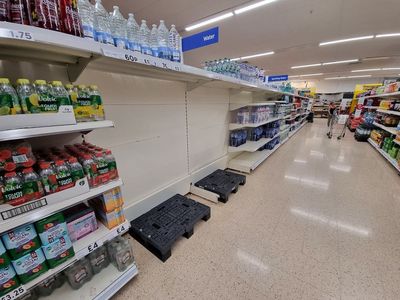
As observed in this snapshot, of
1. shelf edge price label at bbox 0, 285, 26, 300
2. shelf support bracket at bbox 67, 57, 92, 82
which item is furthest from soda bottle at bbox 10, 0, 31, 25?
shelf edge price label at bbox 0, 285, 26, 300

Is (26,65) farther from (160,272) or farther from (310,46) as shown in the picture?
(310,46)

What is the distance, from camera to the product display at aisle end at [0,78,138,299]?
72 centimetres

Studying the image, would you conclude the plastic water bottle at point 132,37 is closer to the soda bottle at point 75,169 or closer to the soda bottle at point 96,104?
the soda bottle at point 96,104

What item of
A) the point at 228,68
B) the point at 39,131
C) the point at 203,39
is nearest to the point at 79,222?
the point at 39,131

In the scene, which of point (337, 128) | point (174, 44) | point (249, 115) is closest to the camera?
point (174, 44)

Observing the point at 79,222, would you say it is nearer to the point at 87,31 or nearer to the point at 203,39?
the point at 87,31

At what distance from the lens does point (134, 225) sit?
1689 mm

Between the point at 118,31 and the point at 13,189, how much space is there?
1.02m

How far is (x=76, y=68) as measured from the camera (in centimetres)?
113

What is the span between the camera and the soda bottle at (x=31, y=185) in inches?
29.5

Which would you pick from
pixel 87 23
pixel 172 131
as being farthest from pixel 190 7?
pixel 87 23

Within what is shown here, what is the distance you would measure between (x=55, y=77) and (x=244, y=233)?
2.08 metres

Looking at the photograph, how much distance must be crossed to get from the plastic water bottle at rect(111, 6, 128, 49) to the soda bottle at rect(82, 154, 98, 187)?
28.0 inches

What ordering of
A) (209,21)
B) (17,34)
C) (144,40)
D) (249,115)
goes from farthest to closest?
(209,21) < (249,115) < (144,40) < (17,34)
